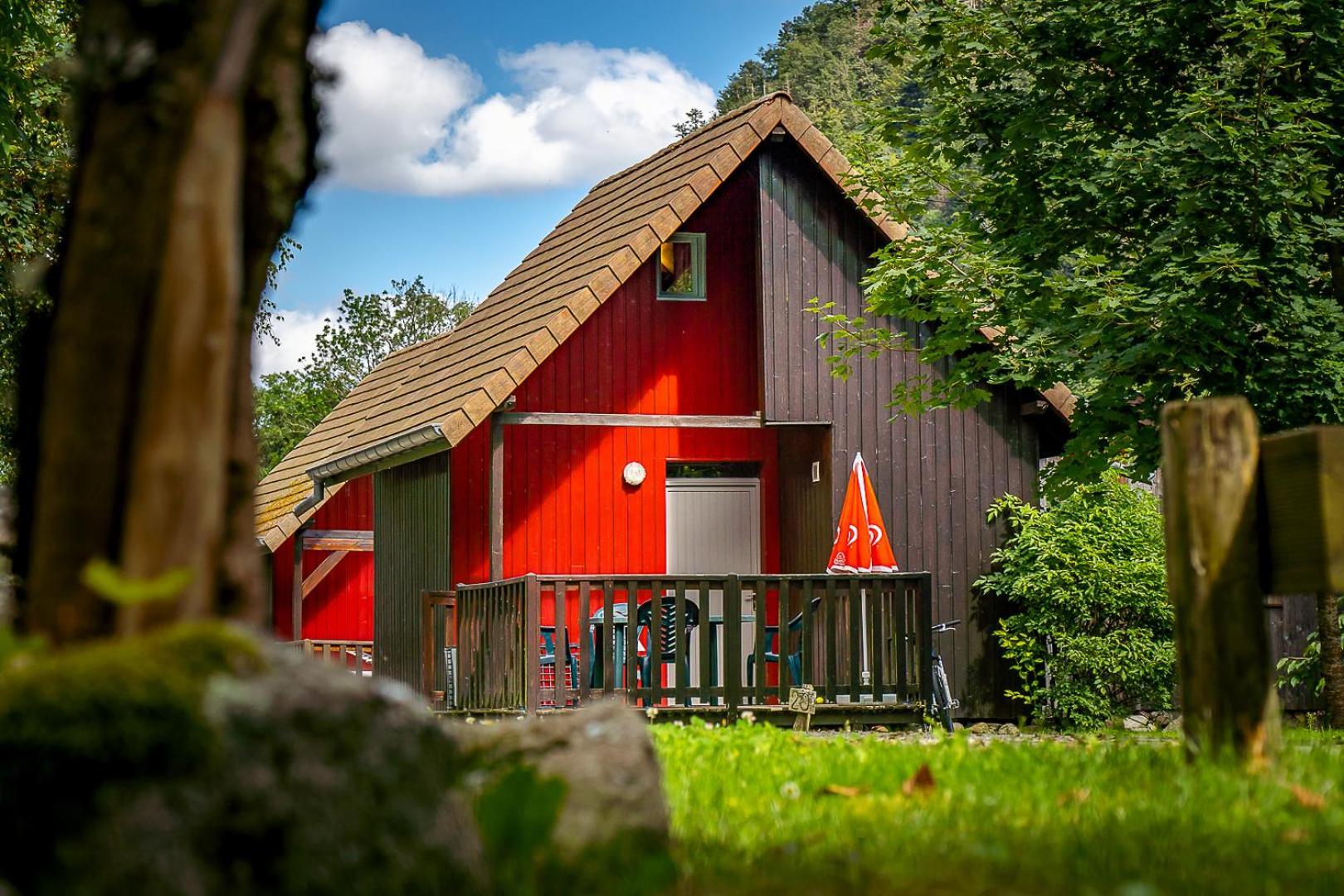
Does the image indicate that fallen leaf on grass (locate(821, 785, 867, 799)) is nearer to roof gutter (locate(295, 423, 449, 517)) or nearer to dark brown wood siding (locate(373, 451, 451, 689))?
roof gutter (locate(295, 423, 449, 517))

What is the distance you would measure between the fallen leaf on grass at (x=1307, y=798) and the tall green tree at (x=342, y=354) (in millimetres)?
45707

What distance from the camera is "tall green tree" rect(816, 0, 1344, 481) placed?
10883 millimetres

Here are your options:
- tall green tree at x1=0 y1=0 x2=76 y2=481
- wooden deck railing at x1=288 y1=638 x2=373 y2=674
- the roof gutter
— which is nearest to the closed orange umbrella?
the roof gutter

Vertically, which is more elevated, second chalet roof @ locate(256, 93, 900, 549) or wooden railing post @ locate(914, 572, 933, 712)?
second chalet roof @ locate(256, 93, 900, 549)

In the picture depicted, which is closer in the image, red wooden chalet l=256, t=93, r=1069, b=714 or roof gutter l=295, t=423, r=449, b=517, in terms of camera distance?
roof gutter l=295, t=423, r=449, b=517

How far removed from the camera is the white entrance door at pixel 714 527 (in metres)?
17.5

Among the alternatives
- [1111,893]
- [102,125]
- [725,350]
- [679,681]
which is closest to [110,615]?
[102,125]

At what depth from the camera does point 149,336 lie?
7.89 feet

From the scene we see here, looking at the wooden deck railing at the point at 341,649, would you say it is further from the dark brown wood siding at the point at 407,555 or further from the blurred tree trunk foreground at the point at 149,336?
the blurred tree trunk foreground at the point at 149,336

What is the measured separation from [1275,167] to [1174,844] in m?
8.23

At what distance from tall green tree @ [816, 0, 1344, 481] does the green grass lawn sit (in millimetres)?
5997

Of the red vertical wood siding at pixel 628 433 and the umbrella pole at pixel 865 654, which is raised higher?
the red vertical wood siding at pixel 628 433

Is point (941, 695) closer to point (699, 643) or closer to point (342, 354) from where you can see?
point (699, 643)

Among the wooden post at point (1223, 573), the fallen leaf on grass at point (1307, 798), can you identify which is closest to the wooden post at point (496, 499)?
the wooden post at point (1223, 573)
